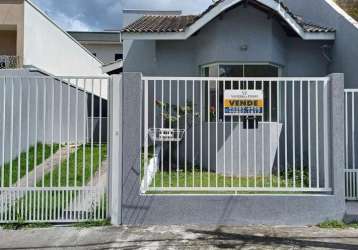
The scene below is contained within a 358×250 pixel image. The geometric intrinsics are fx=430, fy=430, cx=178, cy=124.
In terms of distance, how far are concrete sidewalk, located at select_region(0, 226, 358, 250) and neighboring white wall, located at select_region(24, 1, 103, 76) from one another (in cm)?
1340

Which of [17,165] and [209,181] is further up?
[17,165]

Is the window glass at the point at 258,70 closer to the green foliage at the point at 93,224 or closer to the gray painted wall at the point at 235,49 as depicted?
the gray painted wall at the point at 235,49

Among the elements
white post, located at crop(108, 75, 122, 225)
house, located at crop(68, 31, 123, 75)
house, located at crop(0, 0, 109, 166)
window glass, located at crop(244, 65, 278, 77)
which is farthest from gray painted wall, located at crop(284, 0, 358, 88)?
house, located at crop(68, 31, 123, 75)

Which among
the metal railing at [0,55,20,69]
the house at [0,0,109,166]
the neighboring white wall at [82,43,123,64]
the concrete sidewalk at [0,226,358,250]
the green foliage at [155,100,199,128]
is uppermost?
the neighboring white wall at [82,43,123,64]

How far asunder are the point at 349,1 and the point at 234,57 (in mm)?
4232

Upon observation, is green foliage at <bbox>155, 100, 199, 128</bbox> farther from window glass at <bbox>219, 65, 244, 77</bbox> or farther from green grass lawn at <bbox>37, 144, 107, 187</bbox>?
green grass lawn at <bbox>37, 144, 107, 187</bbox>

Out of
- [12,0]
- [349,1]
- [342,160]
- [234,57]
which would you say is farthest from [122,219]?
[12,0]

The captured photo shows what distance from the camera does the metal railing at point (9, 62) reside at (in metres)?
18.0

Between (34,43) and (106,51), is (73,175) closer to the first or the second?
(34,43)

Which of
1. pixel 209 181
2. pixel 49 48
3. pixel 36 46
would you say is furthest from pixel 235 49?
pixel 49 48

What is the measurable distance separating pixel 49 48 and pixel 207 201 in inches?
649

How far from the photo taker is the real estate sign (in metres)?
7.28

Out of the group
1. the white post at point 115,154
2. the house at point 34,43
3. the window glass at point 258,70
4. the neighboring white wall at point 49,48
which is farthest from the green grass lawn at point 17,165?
the neighboring white wall at point 49,48

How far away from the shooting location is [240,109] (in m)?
7.38
